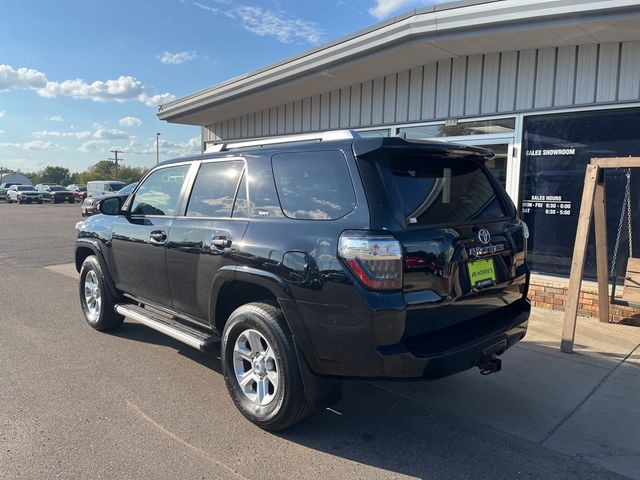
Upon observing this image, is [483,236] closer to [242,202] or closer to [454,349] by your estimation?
[454,349]

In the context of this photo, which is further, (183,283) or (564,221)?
(564,221)

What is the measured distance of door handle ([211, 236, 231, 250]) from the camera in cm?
355

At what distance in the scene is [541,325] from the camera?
19.1 feet

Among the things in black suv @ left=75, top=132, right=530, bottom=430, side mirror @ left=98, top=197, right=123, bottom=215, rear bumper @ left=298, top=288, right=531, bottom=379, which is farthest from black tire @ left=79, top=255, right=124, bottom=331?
rear bumper @ left=298, top=288, right=531, bottom=379

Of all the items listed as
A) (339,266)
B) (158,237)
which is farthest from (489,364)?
(158,237)

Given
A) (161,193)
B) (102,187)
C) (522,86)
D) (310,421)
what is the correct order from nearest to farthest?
1. (310,421)
2. (161,193)
3. (522,86)
4. (102,187)

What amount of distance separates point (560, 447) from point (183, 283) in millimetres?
2966

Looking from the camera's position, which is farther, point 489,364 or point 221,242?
point 221,242

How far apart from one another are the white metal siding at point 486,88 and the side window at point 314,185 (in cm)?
447

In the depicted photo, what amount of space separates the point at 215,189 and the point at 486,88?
463 cm

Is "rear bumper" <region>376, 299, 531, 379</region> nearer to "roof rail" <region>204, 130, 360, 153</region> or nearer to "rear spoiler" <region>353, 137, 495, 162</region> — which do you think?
"rear spoiler" <region>353, 137, 495, 162</region>

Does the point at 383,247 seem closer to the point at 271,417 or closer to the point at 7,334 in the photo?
the point at 271,417

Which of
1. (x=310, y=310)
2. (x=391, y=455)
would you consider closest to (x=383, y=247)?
(x=310, y=310)

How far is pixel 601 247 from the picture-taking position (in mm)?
5395
